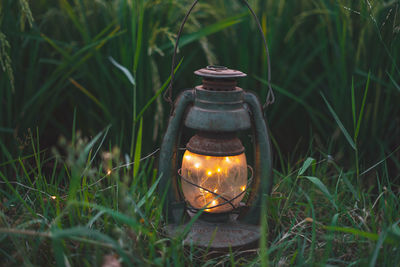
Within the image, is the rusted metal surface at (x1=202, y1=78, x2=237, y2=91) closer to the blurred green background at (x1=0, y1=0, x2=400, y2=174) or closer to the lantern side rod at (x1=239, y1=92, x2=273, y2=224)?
the lantern side rod at (x1=239, y1=92, x2=273, y2=224)

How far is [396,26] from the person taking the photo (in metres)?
1.34

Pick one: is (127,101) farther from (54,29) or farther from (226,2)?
(226,2)

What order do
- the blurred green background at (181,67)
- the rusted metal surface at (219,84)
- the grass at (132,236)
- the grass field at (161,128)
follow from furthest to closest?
the blurred green background at (181,67)
the rusted metal surface at (219,84)
the grass field at (161,128)
the grass at (132,236)

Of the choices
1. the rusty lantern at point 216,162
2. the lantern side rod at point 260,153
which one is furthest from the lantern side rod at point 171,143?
the lantern side rod at point 260,153

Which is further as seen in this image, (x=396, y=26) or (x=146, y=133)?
(x=146, y=133)

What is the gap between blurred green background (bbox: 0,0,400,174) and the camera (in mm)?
1603

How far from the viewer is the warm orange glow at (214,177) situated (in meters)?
1.23

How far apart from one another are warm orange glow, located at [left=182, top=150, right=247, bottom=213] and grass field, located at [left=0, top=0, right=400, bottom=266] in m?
0.12

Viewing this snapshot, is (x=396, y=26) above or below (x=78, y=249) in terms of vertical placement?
above

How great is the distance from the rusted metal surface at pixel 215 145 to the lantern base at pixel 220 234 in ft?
0.76

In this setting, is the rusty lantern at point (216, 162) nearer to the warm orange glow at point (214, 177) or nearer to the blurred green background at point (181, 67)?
the warm orange glow at point (214, 177)

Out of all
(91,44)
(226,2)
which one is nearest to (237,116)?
(91,44)

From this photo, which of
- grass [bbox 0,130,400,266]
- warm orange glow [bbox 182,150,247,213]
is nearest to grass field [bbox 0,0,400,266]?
grass [bbox 0,130,400,266]

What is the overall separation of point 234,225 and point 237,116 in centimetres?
36
